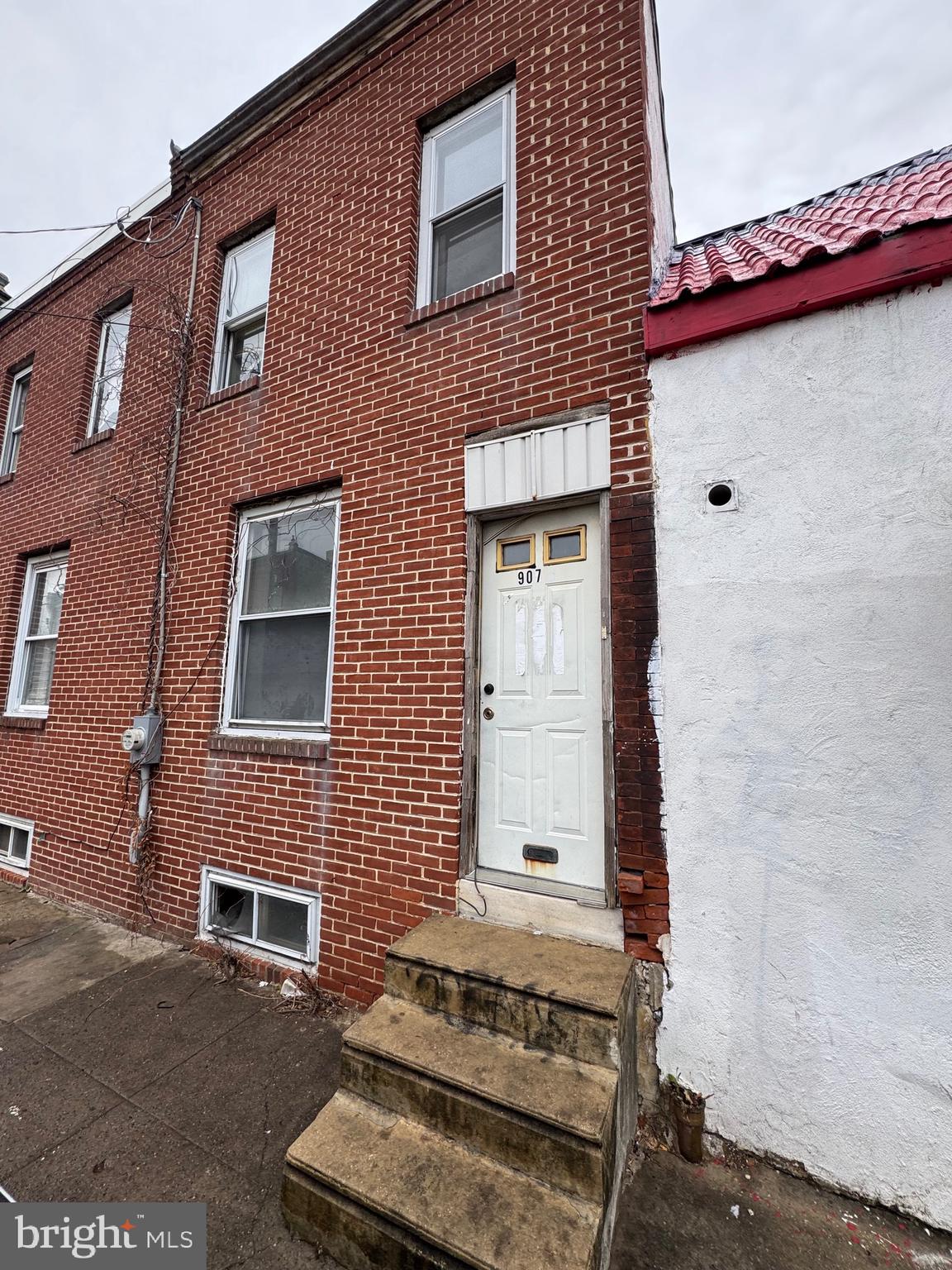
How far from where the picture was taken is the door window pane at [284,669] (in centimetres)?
404

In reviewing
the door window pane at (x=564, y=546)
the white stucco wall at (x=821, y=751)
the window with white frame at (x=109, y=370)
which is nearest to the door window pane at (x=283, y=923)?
the white stucco wall at (x=821, y=751)

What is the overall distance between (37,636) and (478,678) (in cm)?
577

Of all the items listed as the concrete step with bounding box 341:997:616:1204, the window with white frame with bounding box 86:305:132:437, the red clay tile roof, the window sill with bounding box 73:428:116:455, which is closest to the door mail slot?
the concrete step with bounding box 341:997:616:1204

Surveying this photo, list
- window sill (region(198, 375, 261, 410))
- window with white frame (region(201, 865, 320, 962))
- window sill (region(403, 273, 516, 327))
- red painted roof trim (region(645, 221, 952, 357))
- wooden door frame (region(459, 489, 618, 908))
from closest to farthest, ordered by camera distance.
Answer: red painted roof trim (region(645, 221, 952, 357)) < wooden door frame (region(459, 489, 618, 908)) < window sill (region(403, 273, 516, 327)) < window with white frame (region(201, 865, 320, 962)) < window sill (region(198, 375, 261, 410))

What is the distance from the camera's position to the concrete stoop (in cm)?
179

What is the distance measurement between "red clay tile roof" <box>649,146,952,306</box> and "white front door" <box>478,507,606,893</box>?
1388 millimetres

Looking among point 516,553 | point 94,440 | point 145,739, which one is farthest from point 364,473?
point 94,440

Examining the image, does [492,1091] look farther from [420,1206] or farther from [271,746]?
[271,746]

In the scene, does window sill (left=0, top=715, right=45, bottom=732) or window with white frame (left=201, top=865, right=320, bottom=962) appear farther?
window sill (left=0, top=715, right=45, bottom=732)

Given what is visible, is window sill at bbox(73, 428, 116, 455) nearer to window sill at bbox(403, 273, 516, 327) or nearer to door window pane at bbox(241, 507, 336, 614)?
door window pane at bbox(241, 507, 336, 614)

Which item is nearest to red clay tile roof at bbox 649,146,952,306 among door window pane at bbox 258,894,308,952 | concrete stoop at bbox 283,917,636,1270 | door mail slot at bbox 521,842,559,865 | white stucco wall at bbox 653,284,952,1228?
white stucco wall at bbox 653,284,952,1228

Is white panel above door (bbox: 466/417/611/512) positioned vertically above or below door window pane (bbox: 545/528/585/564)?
above

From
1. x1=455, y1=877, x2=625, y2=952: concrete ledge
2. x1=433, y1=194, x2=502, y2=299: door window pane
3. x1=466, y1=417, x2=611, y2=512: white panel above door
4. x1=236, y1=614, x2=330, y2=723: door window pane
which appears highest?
x1=433, y1=194, x2=502, y2=299: door window pane

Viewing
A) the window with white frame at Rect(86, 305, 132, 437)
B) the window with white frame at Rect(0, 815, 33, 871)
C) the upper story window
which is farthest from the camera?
the window with white frame at Rect(86, 305, 132, 437)
